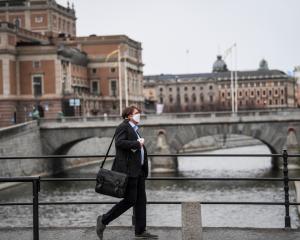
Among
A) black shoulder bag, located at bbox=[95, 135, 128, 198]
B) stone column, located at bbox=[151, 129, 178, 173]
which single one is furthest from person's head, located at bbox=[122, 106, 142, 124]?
stone column, located at bbox=[151, 129, 178, 173]

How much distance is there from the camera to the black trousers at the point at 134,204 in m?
9.98

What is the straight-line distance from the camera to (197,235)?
934cm

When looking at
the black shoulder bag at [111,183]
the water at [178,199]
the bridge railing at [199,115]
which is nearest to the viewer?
the black shoulder bag at [111,183]

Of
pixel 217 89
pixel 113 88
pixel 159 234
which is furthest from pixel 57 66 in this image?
pixel 217 89

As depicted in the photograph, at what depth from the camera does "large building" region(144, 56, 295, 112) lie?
179750mm

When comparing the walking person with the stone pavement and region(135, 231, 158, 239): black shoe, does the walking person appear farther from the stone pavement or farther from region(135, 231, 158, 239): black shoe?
the stone pavement

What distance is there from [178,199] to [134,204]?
27.4 meters

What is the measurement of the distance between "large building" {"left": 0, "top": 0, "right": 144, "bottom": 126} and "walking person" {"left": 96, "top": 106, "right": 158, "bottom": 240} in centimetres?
6056

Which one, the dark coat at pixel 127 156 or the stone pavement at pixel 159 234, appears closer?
the dark coat at pixel 127 156

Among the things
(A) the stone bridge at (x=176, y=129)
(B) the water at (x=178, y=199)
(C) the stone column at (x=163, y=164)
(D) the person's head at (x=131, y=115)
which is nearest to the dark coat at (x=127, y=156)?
(D) the person's head at (x=131, y=115)

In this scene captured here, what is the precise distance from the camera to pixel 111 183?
973 centimetres

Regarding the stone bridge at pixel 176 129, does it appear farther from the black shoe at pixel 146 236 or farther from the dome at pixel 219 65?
the dome at pixel 219 65

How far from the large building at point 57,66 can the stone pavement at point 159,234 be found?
197ft

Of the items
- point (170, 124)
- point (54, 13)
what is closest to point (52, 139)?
point (170, 124)
